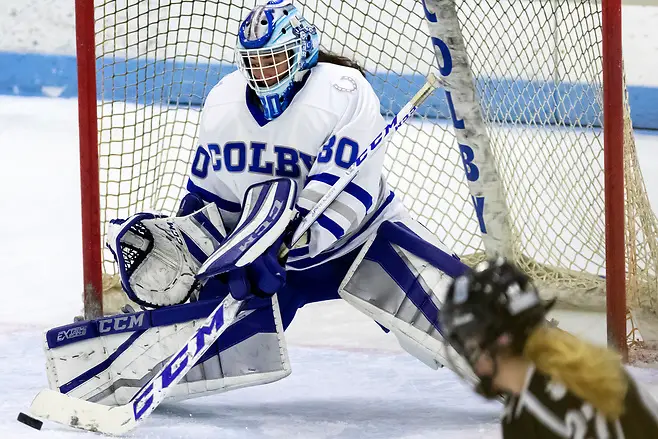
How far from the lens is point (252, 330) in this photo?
2.71 metres

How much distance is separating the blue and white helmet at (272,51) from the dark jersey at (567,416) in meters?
1.37

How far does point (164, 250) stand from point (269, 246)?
33 cm

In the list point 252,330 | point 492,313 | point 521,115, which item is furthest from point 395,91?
point 492,313

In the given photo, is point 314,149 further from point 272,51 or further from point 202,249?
point 202,249

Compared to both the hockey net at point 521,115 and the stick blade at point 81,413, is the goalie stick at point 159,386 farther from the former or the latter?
the hockey net at point 521,115

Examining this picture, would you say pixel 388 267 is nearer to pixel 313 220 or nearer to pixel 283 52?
pixel 313 220

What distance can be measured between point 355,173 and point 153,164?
54.2 inches

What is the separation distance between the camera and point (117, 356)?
2760 mm

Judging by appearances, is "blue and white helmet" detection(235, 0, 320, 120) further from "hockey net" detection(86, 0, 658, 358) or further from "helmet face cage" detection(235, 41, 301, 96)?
"hockey net" detection(86, 0, 658, 358)

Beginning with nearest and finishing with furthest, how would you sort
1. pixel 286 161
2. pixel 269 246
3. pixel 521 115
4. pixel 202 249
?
pixel 269 246 → pixel 286 161 → pixel 202 249 → pixel 521 115

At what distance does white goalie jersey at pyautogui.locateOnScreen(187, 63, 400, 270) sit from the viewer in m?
2.59

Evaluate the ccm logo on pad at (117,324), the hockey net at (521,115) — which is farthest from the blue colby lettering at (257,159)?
the hockey net at (521,115)


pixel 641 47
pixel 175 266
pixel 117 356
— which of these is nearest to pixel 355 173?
pixel 175 266

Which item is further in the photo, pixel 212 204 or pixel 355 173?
pixel 212 204
